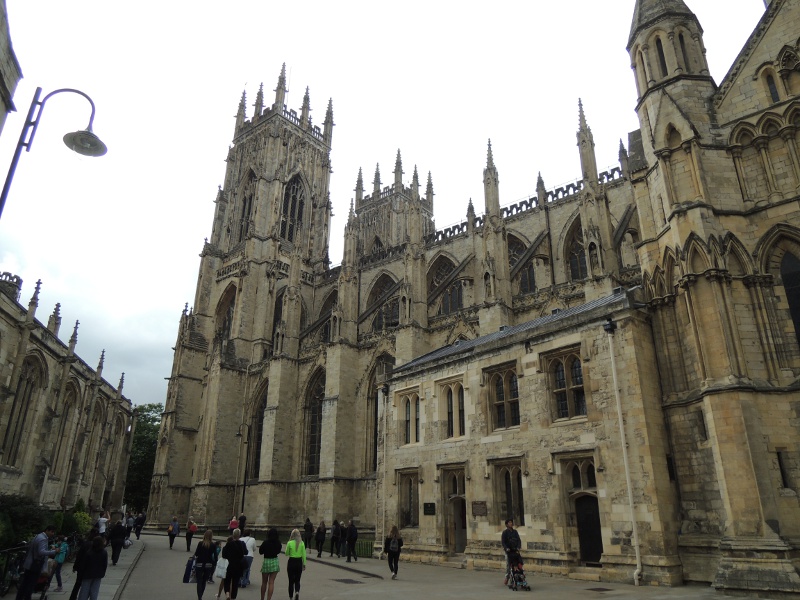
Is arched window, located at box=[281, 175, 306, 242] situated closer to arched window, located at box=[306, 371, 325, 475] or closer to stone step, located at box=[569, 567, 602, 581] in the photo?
arched window, located at box=[306, 371, 325, 475]

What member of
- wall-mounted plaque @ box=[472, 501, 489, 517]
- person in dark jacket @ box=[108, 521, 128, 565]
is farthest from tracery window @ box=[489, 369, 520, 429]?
person in dark jacket @ box=[108, 521, 128, 565]

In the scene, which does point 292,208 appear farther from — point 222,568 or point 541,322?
point 222,568

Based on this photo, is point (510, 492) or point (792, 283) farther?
point (510, 492)

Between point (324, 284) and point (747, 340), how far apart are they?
1568 inches

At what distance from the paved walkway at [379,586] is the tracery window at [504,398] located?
13.6 feet

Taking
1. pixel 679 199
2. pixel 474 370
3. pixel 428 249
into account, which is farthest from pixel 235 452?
pixel 679 199

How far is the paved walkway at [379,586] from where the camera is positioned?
10906 millimetres

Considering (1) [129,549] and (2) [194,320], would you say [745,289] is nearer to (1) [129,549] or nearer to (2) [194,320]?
(1) [129,549]

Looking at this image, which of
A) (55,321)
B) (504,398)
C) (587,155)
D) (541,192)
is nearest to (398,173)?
(541,192)

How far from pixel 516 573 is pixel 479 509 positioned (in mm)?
4237

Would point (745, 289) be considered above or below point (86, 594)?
above

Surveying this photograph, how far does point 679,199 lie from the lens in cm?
1371

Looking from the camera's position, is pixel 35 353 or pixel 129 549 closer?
pixel 35 353

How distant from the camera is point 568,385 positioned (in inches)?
594
